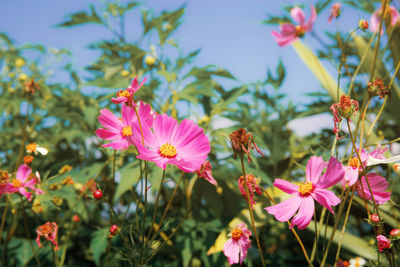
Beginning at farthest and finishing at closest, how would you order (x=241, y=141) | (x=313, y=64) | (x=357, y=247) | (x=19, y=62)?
(x=19, y=62), (x=313, y=64), (x=357, y=247), (x=241, y=141)

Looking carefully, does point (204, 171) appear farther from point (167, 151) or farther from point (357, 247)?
point (357, 247)

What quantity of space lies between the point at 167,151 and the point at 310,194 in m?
0.23

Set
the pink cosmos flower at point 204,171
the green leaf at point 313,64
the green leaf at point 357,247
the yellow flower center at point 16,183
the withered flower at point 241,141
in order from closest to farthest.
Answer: the withered flower at point 241,141, the pink cosmos flower at point 204,171, the yellow flower center at point 16,183, the green leaf at point 357,247, the green leaf at point 313,64

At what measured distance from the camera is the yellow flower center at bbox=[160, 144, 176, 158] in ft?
1.70

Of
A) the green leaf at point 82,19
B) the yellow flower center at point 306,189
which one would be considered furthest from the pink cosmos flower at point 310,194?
the green leaf at point 82,19

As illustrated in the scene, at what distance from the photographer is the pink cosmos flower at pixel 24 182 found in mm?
701

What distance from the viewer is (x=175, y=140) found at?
554 mm

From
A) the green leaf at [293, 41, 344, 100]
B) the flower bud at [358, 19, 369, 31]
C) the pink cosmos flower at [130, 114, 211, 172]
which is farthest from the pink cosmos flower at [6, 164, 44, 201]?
the green leaf at [293, 41, 344, 100]

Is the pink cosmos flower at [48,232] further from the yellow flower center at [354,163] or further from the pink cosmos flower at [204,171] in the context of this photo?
the yellow flower center at [354,163]

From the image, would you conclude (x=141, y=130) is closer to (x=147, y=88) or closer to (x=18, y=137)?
(x=147, y=88)

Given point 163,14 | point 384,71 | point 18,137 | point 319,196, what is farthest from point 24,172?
point 384,71

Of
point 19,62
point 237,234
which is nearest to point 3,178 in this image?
point 237,234

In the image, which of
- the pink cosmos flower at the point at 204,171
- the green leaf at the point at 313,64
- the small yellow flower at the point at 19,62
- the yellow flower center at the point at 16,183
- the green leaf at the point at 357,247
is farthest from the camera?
the small yellow flower at the point at 19,62

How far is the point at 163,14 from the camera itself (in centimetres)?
125
